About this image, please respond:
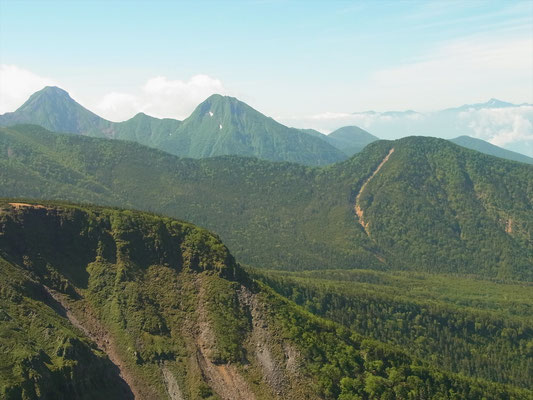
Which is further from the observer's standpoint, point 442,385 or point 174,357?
point 442,385

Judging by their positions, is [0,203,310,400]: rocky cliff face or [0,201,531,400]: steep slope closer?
[0,203,310,400]: rocky cliff face

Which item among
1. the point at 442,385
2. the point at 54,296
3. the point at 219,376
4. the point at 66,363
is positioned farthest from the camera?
the point at 442,385

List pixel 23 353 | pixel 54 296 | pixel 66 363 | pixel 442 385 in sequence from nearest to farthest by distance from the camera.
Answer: pixel 23 353 < pixel 66 363 < pixel 54 296 < pixel 442 385

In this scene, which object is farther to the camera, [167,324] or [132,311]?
[167,324]

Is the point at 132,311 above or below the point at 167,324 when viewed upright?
above

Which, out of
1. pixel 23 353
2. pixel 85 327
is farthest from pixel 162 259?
pixel 23 353

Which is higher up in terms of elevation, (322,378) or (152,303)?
(152,303)

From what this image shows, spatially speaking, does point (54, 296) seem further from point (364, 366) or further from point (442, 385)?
point (442, 385)

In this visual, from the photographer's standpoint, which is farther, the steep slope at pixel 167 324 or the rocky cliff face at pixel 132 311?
the steep slope at pixel 167 324
